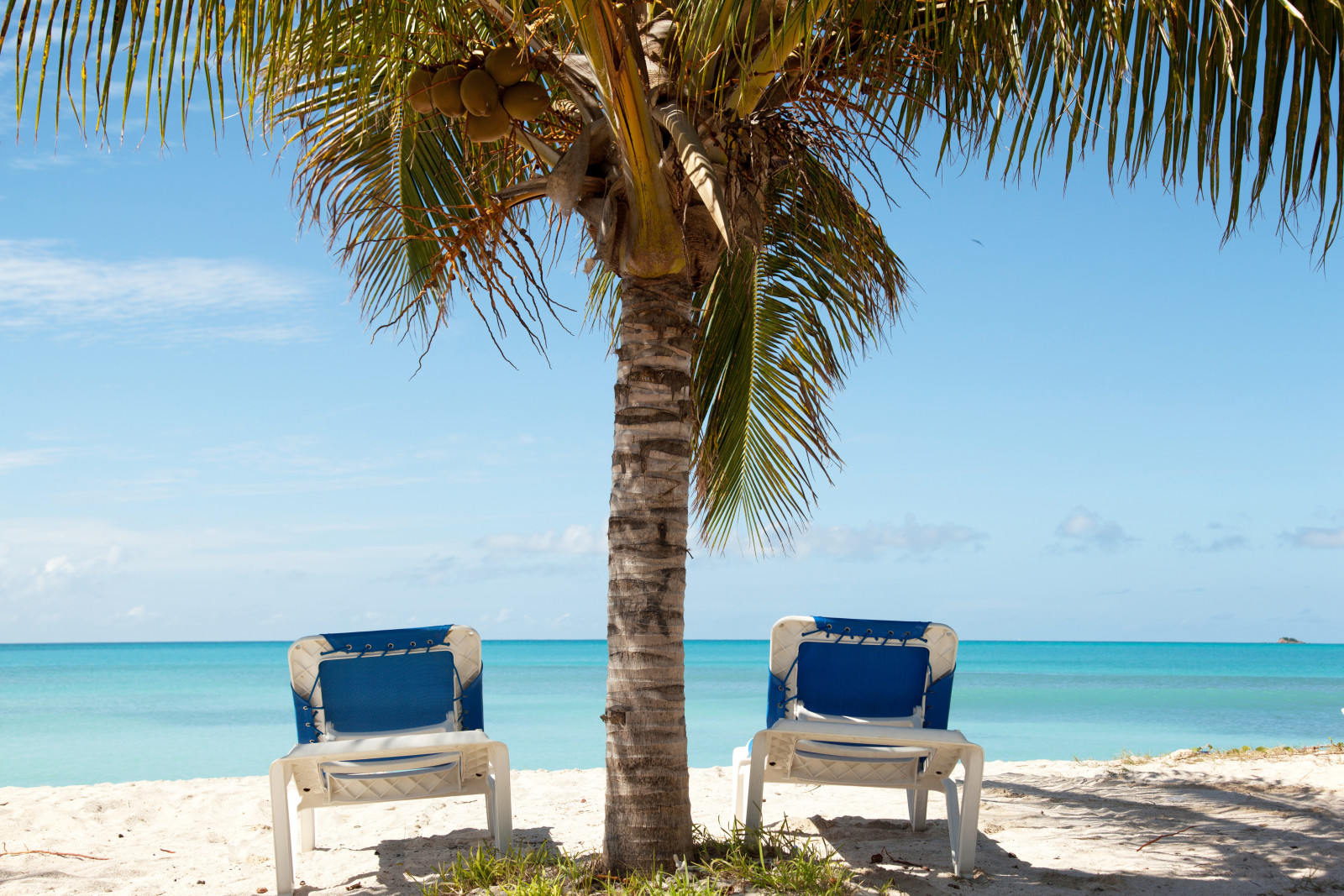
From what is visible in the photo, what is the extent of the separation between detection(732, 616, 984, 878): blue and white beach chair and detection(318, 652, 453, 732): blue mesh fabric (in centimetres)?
121

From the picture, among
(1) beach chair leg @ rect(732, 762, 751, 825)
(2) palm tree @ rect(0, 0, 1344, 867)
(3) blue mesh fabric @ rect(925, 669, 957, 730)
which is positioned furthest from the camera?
(3) blue mesh fabric @ rect(925, 669, 957, 730)

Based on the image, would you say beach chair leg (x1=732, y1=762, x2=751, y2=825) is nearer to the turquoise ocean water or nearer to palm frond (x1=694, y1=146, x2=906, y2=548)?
palm frond (x1=694, y1=146, x2=906, y2=548)

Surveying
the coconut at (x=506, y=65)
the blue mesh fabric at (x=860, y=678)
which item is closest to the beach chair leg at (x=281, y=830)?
the blue mesh fabric at (x=860, y=678)

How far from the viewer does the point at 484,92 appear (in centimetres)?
290

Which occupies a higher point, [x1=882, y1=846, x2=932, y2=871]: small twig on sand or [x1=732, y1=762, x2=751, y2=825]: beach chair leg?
[x1=732, y1=762, x2=751, y2=825]: beach chair leg

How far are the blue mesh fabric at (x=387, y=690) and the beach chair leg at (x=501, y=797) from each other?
0.58 metres

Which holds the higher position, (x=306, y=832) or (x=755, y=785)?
(x=755, y=785)

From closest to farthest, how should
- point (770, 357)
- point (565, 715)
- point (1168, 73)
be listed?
point (1168, 73)
point (770, 357)
point (565, 715)

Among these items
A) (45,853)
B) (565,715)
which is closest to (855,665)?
(45,853)

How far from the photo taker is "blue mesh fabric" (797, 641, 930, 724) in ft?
13.1

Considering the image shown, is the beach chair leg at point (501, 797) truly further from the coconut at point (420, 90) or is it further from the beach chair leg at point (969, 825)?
the coconut at point (420, 90)

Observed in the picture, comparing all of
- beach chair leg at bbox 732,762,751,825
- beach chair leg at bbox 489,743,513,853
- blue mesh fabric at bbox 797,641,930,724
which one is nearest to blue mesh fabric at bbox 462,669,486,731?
beach chair leg at bbox 489,743,513,853

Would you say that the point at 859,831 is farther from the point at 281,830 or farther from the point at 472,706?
the point at 281,830

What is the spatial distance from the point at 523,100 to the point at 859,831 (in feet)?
10.3
